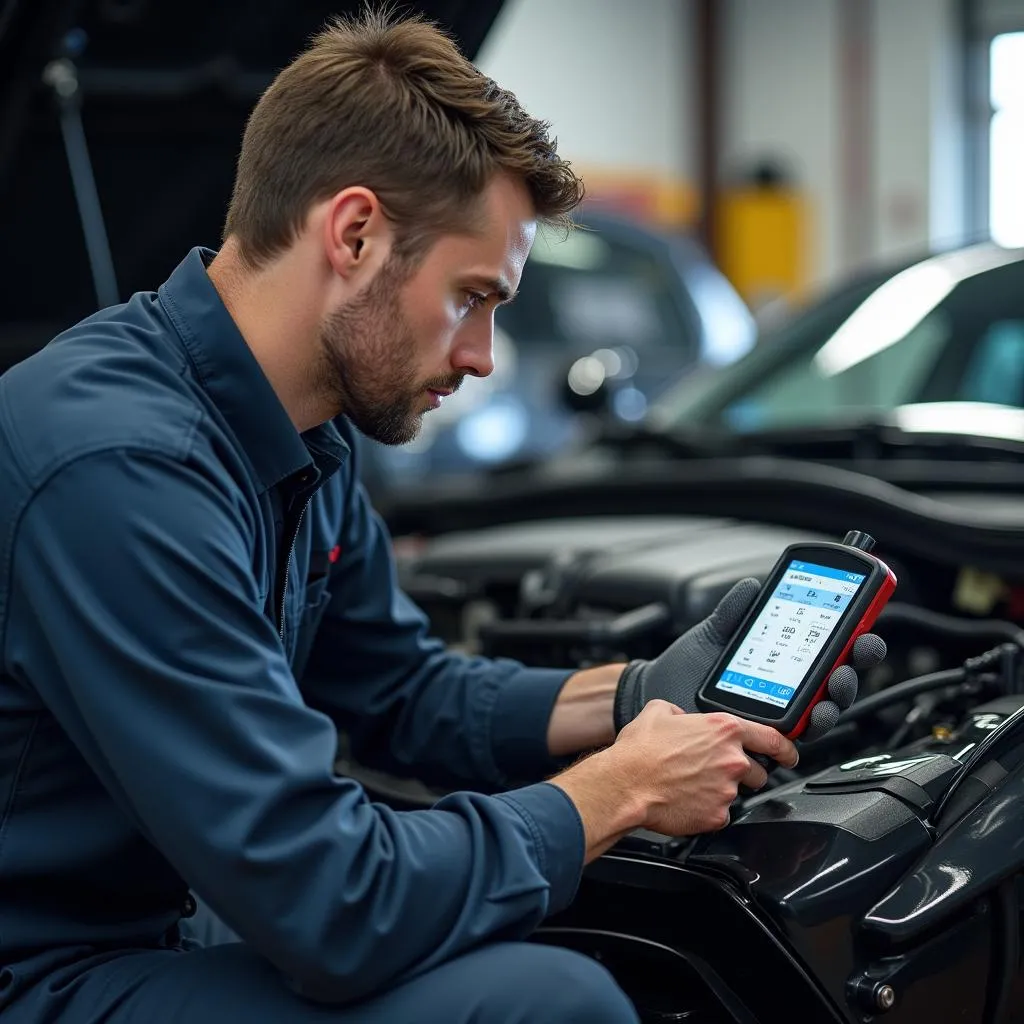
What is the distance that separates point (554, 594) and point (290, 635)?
524mm

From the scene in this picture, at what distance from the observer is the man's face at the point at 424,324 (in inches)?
52.2

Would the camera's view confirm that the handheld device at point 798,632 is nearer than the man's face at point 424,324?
No

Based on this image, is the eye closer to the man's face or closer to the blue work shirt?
the man's face

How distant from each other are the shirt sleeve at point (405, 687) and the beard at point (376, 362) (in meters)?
0.35

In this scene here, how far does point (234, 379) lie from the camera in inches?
52.0

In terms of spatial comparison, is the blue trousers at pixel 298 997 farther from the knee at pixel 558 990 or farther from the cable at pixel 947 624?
the cable at pixel 947 624

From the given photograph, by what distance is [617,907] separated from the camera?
1.51 m

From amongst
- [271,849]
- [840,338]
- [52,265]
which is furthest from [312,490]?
[840,338]

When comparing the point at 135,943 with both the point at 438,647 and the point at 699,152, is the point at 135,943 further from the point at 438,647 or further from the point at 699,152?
the point at 699,152

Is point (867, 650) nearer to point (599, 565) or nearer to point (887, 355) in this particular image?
point (599, 565)

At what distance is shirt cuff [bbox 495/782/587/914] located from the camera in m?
1.24

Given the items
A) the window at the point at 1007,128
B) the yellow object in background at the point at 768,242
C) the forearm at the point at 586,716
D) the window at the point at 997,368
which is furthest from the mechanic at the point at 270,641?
the window at the point at 1007,128

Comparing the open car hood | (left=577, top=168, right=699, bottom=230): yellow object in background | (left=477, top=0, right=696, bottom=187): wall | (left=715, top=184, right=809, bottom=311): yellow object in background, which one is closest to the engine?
the open car hood

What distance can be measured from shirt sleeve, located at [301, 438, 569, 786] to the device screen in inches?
10.3
